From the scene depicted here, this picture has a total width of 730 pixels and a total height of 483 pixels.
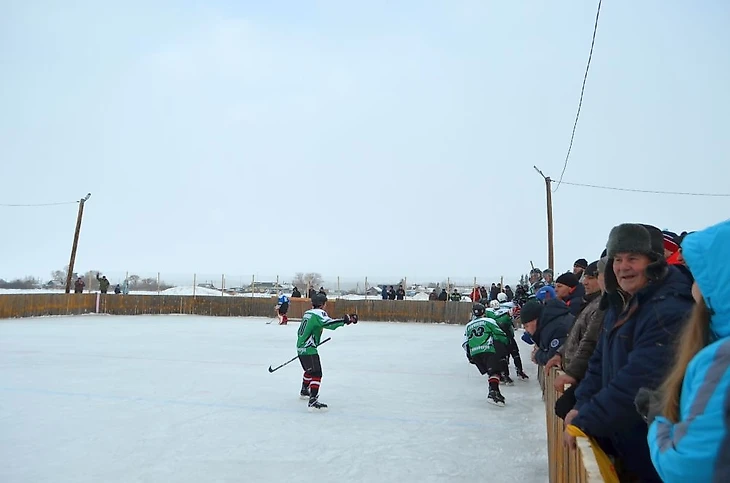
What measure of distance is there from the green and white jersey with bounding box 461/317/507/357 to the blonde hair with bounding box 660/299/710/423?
6607mm

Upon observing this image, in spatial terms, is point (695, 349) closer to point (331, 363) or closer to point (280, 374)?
point (280, 374)

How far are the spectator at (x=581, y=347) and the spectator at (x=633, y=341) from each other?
0.33m

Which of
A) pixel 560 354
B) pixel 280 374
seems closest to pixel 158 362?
pixel 280 374

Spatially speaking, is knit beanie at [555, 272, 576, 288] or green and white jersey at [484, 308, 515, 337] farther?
green and white jersey at [484, 308, 515, 337]

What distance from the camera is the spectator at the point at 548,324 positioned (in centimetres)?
535

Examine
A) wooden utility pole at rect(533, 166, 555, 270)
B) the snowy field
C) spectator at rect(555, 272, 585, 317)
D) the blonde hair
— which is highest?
wooden utility pole at rect(533, 166, 555, 270)

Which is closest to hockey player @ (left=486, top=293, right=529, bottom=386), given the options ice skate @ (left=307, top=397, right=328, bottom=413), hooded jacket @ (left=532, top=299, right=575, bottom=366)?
ice skate @ (left=307, top=397, right=328, bottom=413)

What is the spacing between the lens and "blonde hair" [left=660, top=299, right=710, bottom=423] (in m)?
1.43

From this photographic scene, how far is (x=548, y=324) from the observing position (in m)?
5.51

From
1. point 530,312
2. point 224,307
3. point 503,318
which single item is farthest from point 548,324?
point 224,307

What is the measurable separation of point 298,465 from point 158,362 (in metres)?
7.15

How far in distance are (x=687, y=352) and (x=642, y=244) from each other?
1.19 meters

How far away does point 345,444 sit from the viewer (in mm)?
5617

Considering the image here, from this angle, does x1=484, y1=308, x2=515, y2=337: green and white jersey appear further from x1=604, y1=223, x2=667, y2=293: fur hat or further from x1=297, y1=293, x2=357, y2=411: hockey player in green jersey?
x1=604, y1=223, x2=667, y2=293: fur hat
